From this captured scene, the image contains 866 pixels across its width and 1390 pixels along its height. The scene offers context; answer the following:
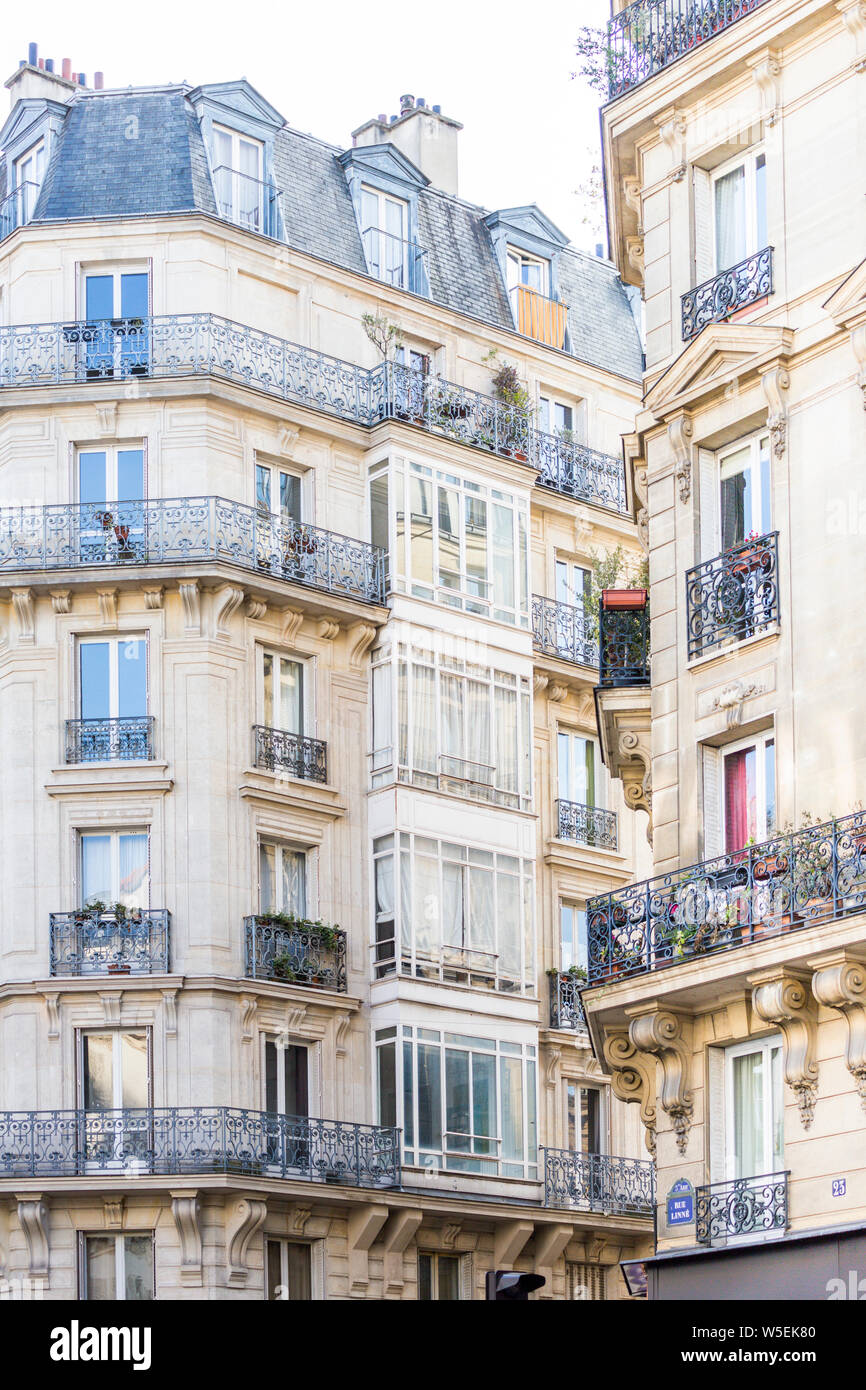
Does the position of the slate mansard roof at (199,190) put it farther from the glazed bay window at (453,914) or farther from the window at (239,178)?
the glazed bay window at (453,914)

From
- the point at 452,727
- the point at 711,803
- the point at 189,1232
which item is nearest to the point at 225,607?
the point at 452,727

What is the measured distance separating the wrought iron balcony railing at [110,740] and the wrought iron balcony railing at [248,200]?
7.86 meters

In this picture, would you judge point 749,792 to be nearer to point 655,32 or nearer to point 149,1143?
point 655,32

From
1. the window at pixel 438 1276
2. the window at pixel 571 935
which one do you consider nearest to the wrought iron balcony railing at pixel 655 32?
the window at pixel 571 935

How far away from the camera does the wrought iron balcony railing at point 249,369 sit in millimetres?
33969

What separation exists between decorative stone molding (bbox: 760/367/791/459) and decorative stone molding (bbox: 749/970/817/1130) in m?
5.01

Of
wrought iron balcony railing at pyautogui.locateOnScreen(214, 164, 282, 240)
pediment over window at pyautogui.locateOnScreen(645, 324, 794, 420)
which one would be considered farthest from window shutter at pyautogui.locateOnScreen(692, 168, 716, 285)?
wrought iron balcony railing at pyautogui.locateOnScreen(214, 164, 282, 240)

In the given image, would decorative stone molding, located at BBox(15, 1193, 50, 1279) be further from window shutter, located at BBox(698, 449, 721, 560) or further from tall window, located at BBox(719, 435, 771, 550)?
tall window, located at BBox(719, 435, 771, 550)

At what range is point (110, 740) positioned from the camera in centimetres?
3244

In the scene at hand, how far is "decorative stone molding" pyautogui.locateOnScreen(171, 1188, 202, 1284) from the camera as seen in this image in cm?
3011

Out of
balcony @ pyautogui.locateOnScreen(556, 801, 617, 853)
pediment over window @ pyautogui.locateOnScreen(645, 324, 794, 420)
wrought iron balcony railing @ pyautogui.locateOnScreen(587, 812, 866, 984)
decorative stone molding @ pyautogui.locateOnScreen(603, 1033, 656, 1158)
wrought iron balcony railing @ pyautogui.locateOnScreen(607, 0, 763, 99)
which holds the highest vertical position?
wrought iron balcony railing @ pyautogui.locateOnScreen(607, 0, 763, 99)

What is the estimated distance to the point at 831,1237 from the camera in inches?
744
